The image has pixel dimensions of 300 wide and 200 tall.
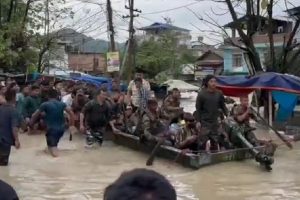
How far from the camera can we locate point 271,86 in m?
16.3

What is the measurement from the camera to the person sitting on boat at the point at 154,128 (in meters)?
13.7

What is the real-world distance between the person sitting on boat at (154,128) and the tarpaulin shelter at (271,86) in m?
3.76

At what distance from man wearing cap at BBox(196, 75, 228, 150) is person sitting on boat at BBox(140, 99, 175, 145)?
2.78 ft

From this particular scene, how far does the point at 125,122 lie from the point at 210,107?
3.80m

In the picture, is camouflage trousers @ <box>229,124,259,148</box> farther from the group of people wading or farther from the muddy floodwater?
the muddy floodwater

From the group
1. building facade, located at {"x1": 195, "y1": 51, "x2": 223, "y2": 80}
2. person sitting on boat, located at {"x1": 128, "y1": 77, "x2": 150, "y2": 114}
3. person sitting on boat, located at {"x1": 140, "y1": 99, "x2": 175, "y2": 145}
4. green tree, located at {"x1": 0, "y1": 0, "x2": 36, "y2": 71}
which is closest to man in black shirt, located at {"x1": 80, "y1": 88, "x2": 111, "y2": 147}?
person sitting on boat, located at {"x1": 140, "y1": 99, "x2": 175, "y2": 145}

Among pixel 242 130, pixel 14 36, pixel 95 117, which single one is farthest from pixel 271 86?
pixel 14 36

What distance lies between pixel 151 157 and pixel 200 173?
54.3 inches

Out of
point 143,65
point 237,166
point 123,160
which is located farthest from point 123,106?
point 143,65

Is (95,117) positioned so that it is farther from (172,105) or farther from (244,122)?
(244,122)

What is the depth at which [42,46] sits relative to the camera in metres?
39.0

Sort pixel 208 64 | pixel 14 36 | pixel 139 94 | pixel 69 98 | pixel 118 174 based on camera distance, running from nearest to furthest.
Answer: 1. pixel 118 174
2. pixel 139 94
3. pixel 69 98
4. pixel 14 36
5. pixel 208 64

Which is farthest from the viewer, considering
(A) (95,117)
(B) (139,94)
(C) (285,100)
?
(B) (139,94)

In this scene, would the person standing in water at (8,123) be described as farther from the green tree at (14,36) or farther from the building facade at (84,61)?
the building facade at (84,61)
